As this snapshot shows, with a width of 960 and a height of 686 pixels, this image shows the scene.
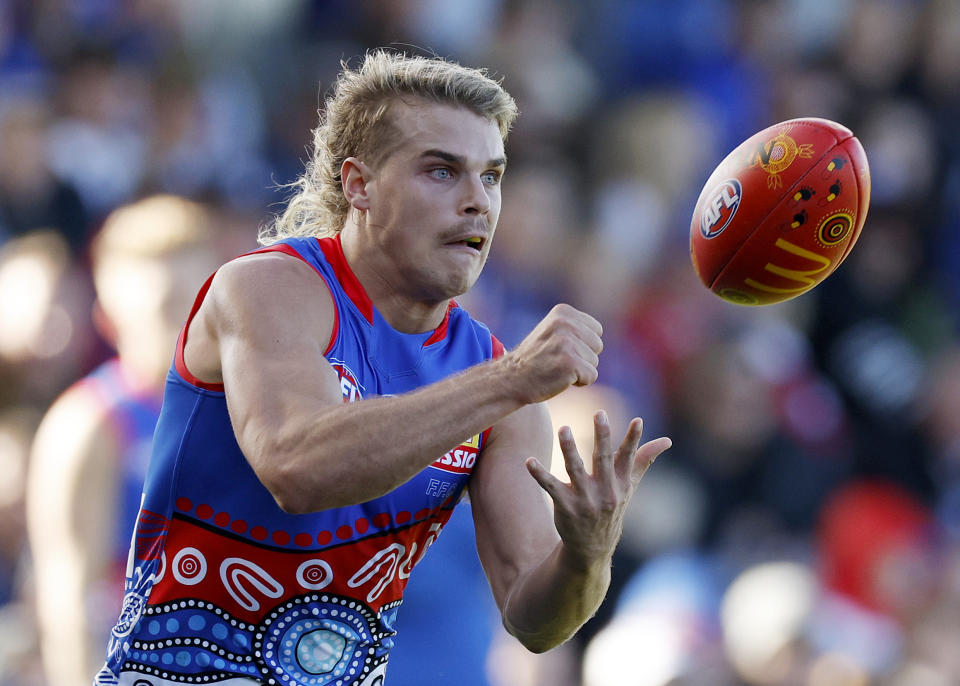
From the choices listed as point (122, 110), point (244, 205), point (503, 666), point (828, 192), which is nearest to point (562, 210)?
point (244, 205)

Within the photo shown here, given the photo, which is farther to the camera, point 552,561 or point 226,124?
point 226,124

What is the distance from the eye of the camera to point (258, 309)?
3.25 m

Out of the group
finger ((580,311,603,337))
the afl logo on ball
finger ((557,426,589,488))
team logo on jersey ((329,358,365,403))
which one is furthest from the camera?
the afl logo on ball

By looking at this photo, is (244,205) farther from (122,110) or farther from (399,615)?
(399,615)

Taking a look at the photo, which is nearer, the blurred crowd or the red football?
the red football

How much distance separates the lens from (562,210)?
864 cm

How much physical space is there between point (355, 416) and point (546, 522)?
1.05 metres

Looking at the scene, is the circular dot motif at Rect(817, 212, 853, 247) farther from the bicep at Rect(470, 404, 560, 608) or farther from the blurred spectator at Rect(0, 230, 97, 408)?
the blurred spectator at Rect(0, 230, 97, 408)

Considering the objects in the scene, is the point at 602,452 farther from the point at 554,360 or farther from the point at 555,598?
the point at 555,598

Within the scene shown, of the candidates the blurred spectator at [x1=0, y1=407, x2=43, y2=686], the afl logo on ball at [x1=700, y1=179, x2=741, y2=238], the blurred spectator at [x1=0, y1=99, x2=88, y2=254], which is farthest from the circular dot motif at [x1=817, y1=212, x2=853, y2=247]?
the blurred spectator at [x1=0, y1=99, x2=88, y2=254]

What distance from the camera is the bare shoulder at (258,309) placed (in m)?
3.23

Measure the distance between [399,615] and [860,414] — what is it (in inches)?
198

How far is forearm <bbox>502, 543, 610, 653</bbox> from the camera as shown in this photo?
138 inches

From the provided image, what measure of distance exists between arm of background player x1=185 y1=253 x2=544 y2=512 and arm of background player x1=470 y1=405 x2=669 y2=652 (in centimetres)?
32
